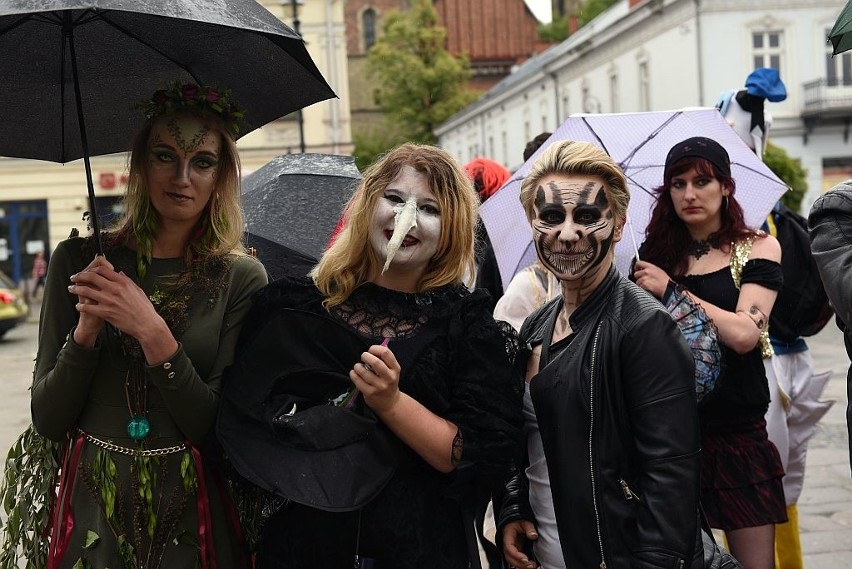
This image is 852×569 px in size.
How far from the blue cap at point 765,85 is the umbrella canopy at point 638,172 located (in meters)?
0.92

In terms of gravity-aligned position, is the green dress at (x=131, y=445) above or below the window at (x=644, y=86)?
below

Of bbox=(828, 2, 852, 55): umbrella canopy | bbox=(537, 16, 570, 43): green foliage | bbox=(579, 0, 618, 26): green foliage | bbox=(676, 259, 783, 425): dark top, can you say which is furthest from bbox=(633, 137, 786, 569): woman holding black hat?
bbox=(537, 16, 570, 43): green foliage

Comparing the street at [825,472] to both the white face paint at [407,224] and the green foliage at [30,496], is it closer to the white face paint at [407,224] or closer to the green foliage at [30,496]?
the white face paint at [407,224]

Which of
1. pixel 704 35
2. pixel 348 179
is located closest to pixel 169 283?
pixel 348 179

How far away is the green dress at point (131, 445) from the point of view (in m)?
2.84

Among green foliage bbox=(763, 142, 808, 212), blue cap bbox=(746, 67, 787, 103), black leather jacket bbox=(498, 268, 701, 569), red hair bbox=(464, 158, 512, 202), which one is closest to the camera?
black leather jacket bbox=(498, 268, 701, 569)

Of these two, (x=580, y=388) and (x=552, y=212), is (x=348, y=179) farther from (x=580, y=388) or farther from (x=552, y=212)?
(x=580, y=388)

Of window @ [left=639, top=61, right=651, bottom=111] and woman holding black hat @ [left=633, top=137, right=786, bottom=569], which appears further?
window @ [left=639, top=61, right=651, bottom=111]

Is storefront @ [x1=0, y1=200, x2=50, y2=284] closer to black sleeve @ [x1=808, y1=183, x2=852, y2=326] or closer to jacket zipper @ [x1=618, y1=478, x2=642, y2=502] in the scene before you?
black sleeve @ [x1=808, y1=183, x2=852, y2=326]

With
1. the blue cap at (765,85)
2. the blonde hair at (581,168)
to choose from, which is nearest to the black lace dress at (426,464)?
the blonde hair at (581,168)

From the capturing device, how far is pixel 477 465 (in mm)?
2668

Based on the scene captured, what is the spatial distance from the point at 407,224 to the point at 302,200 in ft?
6.24

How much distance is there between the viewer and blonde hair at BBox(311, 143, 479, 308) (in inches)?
112

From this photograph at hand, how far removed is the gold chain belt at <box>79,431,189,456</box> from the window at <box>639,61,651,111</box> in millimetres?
33034
